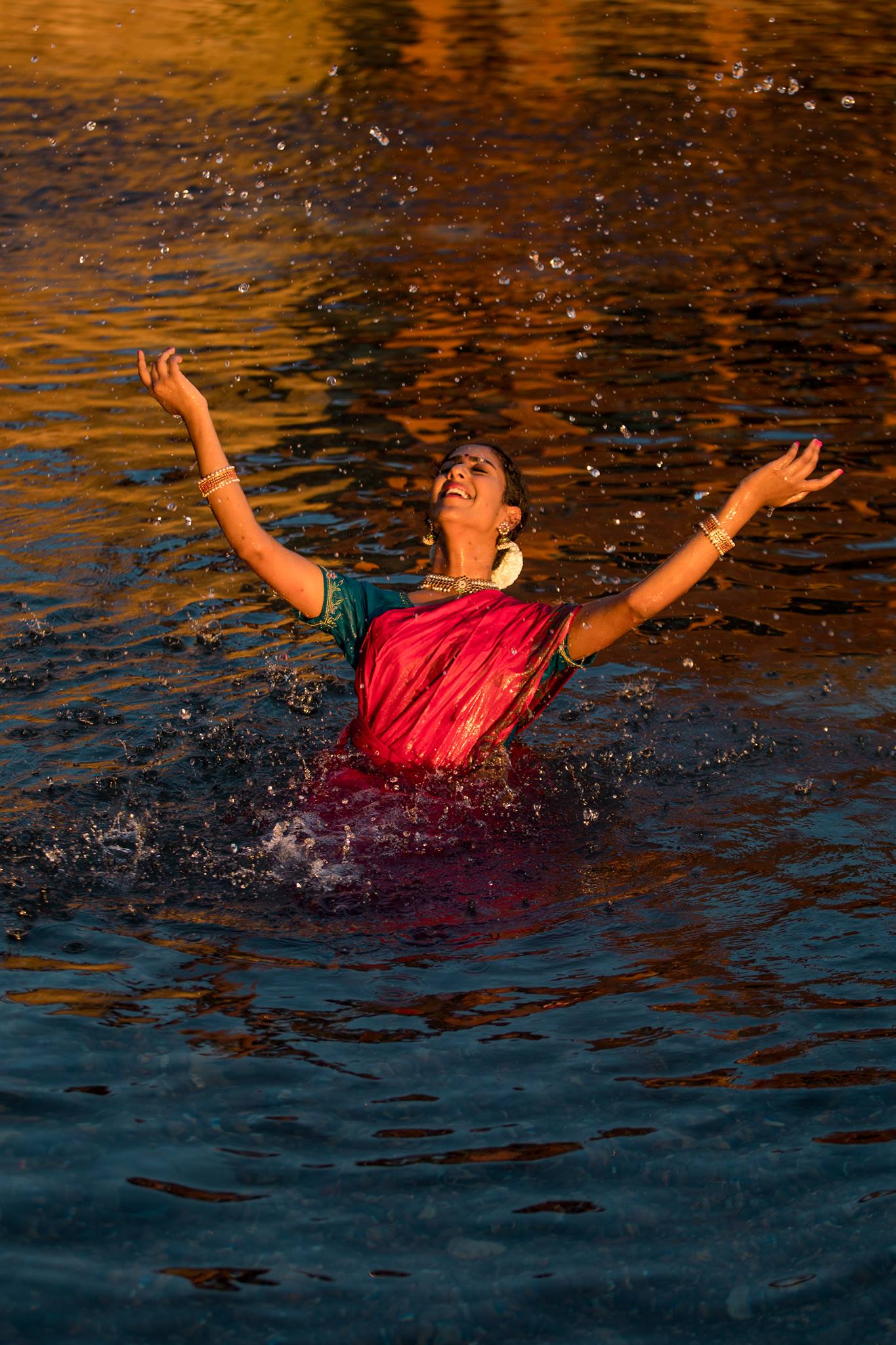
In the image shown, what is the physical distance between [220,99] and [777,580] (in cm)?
1553

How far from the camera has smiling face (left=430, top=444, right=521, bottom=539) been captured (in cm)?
598

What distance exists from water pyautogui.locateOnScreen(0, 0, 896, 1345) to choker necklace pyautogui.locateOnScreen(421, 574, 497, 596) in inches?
28.3

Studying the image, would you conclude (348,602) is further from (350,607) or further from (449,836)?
(449,836)

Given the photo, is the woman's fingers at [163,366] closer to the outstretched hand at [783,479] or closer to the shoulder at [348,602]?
the shoulder at [348,602]

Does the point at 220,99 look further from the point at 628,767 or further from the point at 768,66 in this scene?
the point at 628,767

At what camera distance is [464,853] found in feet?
18.8

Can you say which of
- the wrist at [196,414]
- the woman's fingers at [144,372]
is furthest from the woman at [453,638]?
the wrist at [196,414]

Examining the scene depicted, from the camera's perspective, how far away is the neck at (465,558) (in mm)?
6141

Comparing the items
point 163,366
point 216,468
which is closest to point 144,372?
point 163,366

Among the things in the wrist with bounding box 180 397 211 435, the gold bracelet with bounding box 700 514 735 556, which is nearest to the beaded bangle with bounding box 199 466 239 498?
the wrist with bounding box 180 397 211 435

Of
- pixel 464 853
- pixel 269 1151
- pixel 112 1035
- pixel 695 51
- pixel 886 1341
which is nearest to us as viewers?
pixel 886 1341

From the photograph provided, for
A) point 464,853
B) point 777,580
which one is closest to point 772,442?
point 777,580

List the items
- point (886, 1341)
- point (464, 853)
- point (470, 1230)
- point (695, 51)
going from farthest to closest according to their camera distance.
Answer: point (695, 51) → point (464, 853) → point (470, 1230) → point (886, 1341)

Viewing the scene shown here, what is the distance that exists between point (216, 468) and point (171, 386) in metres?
0.31
